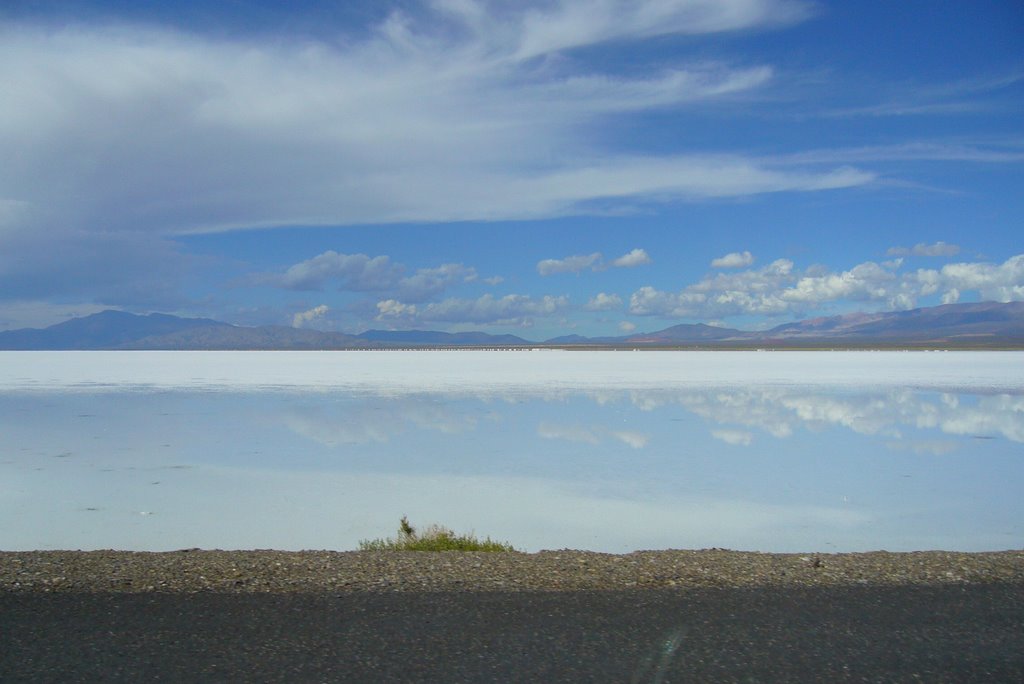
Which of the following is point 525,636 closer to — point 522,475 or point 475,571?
point 475,571

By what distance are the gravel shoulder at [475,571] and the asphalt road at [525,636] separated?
0.23m

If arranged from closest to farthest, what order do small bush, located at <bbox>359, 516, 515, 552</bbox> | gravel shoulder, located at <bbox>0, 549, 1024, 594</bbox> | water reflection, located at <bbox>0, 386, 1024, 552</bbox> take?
gravel shoulder, located at <bbox>0, 549, 1024, 594</bbox>
small bush, located at <bbox>359, 516, 515, 552</bbox>
water reflection, located at <bbox>0, 386, 1024, 552</bbox>

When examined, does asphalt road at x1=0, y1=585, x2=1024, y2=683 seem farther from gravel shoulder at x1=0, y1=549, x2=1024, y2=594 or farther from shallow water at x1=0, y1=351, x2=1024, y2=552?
shallow water at x1=0, y1=351, x2=1024, y2=552

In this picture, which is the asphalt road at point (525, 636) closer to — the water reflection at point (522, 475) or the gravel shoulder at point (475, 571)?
the gravel shoulder at point (475, 571)

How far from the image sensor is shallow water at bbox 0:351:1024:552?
10.4m

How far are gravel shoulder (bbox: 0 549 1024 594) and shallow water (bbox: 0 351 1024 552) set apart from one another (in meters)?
2.02

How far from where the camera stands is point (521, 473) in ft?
48.2

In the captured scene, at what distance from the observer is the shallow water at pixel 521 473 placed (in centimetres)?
1037

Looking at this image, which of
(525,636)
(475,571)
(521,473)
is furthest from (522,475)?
(525,636)

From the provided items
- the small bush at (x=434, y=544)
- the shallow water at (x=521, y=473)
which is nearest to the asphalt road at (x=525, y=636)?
the small bush at (x=434, y=544)

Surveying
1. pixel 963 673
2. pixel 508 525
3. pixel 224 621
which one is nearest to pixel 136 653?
pixel 224 621

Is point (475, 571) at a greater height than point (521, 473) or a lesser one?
greater

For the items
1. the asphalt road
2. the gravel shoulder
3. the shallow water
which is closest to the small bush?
the shallow water

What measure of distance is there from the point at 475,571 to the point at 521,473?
25.4 feet
